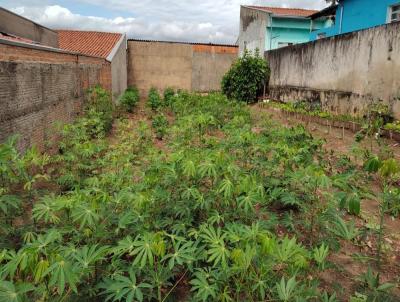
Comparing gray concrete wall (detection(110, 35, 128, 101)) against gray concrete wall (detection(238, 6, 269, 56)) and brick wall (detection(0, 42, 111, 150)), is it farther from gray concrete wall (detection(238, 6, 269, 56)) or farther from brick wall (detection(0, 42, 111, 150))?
gray concrete wall (detection(238, 6, 269, 56))

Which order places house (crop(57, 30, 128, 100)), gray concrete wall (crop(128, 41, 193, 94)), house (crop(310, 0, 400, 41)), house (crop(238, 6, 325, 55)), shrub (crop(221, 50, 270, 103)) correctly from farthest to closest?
1. gray concrete wall (crop(128, 41, 193, 94))
2. house (crop(238, 6, 325, 55))
3. house (crop(57, 30, 128, 100))
4. shrub (crop(221, 50, 270, 103))
5. house (crop(310, 0, 400, 41))

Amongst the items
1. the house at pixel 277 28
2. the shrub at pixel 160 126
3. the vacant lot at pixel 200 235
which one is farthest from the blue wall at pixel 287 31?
the vacant lot at pixel 200 235

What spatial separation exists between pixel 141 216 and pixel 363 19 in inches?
479

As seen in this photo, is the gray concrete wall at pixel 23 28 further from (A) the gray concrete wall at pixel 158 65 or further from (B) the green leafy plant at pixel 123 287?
(B) the green leafy plant at pixel 123 287

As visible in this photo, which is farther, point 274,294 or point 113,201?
point 113,201

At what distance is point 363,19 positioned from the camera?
11836mm

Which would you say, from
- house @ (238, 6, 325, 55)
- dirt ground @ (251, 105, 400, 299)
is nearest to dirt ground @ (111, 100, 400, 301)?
dirt ground @ (251, 105, 400, 299)

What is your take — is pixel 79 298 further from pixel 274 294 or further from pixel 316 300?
pixel 316 300

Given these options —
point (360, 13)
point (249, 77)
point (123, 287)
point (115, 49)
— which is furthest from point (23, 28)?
point (123, 287)

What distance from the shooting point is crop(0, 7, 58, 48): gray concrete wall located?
10.4 m

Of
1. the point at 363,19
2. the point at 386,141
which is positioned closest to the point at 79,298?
the point at 386,141

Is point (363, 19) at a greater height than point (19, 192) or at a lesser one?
greater

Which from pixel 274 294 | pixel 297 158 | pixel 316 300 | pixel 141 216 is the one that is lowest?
pixel 316 300

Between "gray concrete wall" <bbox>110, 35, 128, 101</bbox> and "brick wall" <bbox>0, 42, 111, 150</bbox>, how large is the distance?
4505mm
